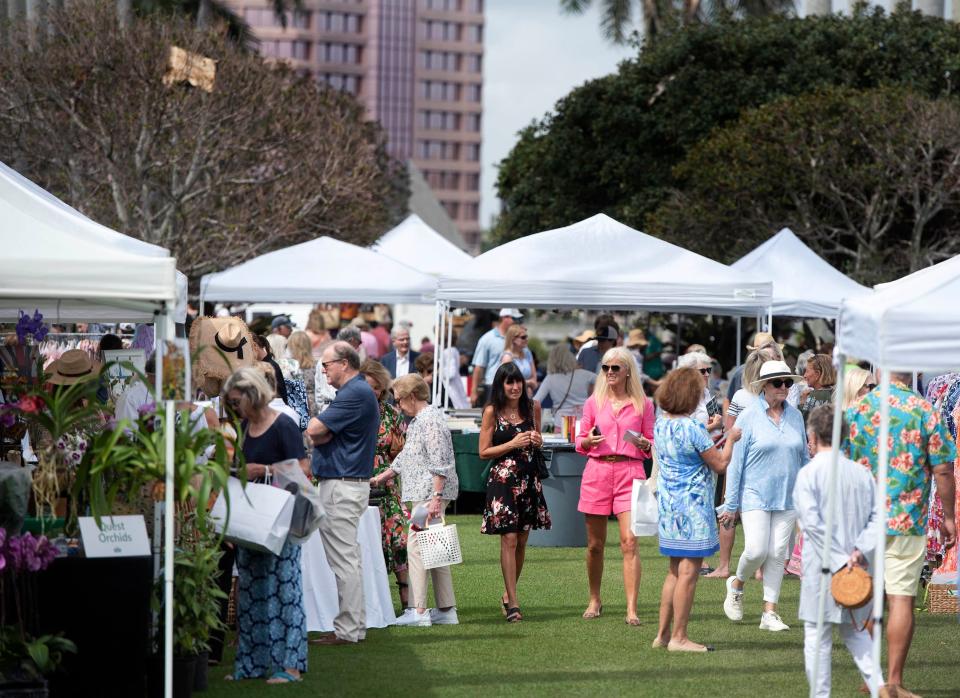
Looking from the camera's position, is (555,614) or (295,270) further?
(295,270)

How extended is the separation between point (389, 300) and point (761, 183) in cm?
1393

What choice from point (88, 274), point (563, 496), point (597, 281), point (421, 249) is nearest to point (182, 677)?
point (88, 274)

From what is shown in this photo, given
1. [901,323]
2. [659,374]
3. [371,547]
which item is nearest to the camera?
[901,323]

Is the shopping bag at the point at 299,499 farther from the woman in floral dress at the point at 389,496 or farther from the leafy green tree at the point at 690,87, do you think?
the leafy green tree at the point at 690,87

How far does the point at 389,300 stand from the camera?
1789cm

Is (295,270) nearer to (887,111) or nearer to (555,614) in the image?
(555,614)

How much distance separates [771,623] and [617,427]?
1625 mm

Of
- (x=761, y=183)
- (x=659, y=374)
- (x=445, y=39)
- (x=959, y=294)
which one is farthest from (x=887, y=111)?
(x=445, y=39)

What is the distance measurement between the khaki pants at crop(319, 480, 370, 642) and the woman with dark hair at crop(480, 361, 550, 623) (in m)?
1.07

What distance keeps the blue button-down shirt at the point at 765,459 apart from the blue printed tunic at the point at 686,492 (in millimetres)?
862

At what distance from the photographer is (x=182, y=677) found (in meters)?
7.18

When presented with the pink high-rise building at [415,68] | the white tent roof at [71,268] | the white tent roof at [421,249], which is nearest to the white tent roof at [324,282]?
the white tent roof at [421,249]

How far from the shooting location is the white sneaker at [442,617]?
985 cm

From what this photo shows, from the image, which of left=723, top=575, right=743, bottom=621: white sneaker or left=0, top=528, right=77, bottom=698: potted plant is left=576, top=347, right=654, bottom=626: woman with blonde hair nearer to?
left=723, top=575, right=743, bottom=621: white sneaker
